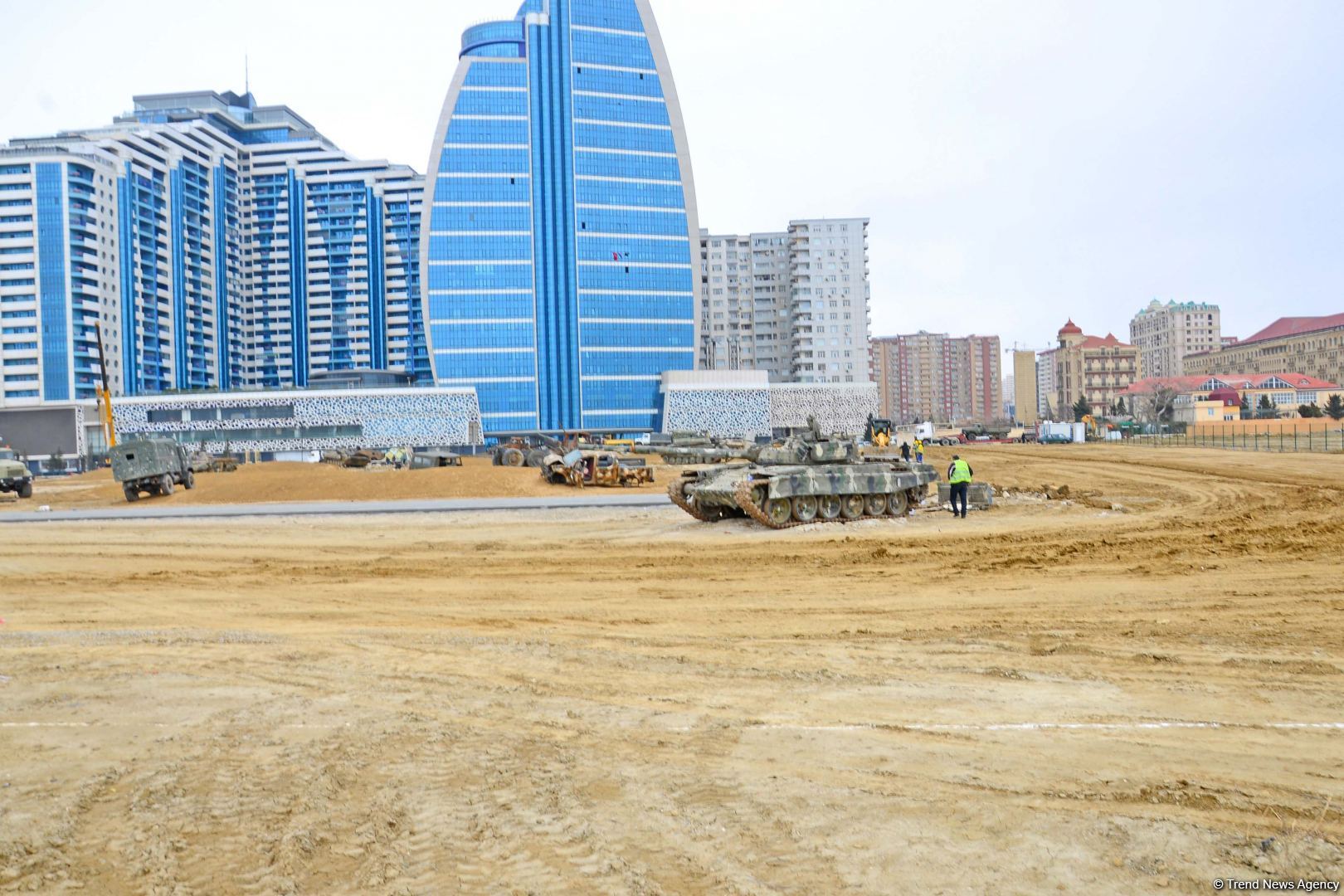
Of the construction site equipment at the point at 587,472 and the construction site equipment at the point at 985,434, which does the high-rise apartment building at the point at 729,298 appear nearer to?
the construction site equipment at the point at 985,434

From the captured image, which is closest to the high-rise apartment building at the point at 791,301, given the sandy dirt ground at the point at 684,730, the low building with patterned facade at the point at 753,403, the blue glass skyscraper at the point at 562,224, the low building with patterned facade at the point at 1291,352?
the low building with patterned facade at the point at 753,403

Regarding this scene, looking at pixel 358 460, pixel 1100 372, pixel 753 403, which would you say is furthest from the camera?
pixel 1100 372

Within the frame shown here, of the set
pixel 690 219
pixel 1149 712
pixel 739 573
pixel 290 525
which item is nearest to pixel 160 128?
pixel 690 219

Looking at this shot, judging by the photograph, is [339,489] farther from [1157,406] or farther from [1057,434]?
[1157,406]

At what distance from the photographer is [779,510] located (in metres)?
20.7

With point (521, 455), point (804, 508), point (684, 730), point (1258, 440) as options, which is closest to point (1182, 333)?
point (1258, 440)

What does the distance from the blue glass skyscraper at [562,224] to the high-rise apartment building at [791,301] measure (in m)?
13.8

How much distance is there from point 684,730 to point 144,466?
33.6 metres

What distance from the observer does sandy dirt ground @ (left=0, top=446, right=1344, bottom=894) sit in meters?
4.47

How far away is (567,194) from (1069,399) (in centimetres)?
8674

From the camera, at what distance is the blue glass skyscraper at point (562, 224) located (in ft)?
299

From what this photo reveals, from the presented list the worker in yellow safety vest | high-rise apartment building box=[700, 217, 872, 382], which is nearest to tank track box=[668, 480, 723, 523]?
the worker in yellow safety vest

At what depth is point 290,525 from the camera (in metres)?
24.0

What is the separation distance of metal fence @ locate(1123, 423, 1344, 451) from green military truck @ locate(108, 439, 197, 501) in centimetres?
4887
